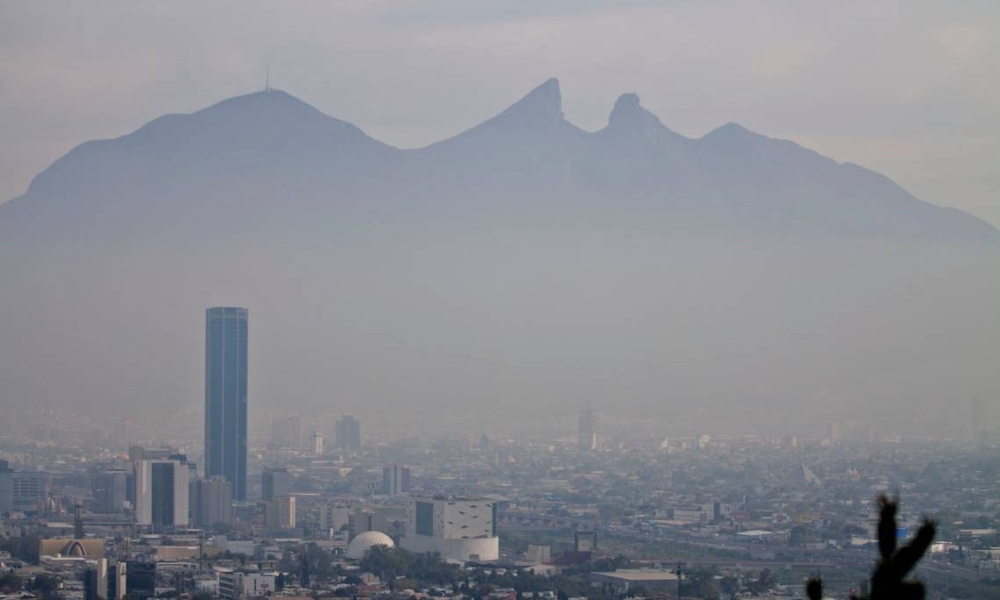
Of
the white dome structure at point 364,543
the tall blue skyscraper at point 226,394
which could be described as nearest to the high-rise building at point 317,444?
the tall blue skyscraper at point 226,394

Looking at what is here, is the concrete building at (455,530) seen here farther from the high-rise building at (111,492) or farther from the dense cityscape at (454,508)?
the high-rise building at (111,492)

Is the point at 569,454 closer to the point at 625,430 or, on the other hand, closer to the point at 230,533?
the point at 625,430

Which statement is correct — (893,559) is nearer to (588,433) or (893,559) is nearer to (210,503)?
(210,503)

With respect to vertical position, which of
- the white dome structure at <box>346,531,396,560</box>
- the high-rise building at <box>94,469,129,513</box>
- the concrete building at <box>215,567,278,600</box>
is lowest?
the concrete building at <box>215,567,278,600</box>

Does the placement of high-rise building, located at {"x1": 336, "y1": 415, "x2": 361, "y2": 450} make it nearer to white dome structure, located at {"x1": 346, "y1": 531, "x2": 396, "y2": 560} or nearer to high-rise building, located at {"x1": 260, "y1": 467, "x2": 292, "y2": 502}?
high-rise building, located at {"x1": 260, "y1": 467, "x2": 292, "y2": 502}

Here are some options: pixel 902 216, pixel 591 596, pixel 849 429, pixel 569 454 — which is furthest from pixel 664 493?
pixel 902 216

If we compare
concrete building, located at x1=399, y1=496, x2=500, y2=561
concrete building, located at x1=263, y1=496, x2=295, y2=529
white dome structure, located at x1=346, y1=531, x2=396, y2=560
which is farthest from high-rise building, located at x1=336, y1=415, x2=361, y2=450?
white dome structure, located at x1=346, y1=531, x2=396, y2=560

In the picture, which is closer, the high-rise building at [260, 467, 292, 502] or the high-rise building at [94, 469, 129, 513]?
the high-rise building at [94, 469, 129, 513]
